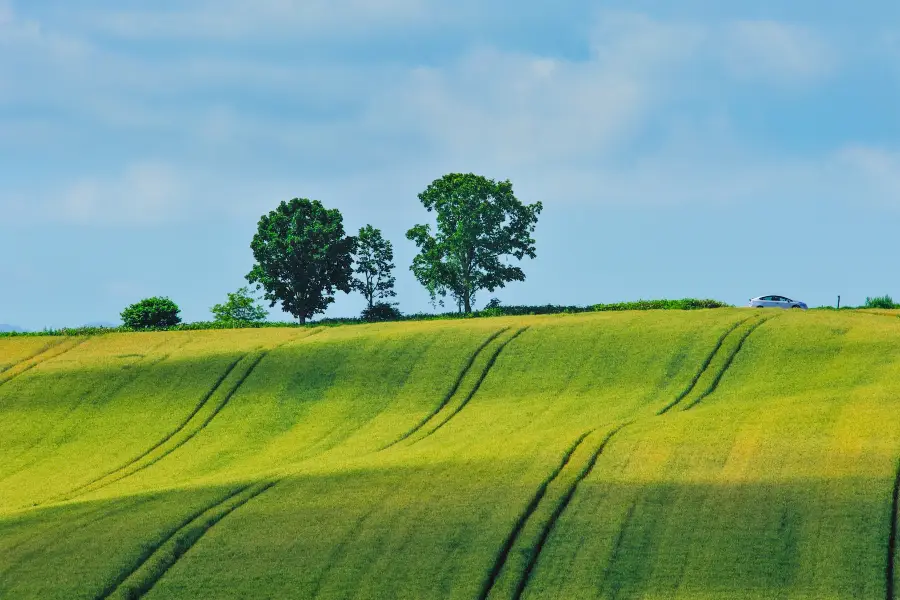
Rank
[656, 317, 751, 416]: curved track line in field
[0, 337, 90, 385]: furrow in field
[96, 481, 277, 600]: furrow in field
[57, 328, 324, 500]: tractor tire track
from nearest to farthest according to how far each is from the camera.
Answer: [96, 481, 277, 600]: furrow in field
[57, 328, 324, 500]: tractor tire track
[656, 317, 751, 416]: curved track line in field
[0, 337, 90, 385]: furrow in field

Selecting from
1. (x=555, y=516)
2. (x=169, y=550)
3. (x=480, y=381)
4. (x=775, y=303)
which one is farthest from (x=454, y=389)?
(x=775, y=303)

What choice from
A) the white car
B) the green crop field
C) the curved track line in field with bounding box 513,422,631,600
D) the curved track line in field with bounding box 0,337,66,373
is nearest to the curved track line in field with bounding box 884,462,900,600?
the green crop field

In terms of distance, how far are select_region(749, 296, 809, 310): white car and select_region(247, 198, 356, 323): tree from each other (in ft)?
120

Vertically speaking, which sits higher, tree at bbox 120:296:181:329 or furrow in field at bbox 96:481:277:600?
tree at bbox 120:296:181:329

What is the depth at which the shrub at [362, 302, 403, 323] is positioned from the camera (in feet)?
320

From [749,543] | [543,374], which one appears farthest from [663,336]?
[749,543]

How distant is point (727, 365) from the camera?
64.6 meters

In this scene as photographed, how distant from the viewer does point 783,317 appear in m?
73.9

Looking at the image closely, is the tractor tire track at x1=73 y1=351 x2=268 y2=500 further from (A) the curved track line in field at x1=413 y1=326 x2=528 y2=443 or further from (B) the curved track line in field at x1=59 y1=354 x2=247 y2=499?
(A) the curved track line in field at x1=413 y1=326 x2=528 y2=443

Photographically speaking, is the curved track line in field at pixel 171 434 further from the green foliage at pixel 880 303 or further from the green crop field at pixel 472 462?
the green foliage at pixel 880 303

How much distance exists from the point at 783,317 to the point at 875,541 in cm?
3669

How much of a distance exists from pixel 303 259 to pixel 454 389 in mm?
41134

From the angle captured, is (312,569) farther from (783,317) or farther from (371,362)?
(783,317)

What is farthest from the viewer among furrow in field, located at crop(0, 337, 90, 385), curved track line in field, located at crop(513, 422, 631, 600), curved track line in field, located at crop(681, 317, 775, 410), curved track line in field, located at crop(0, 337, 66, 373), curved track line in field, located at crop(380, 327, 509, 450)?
curved track line in field, located at crop(0, 337, 66, 373)
